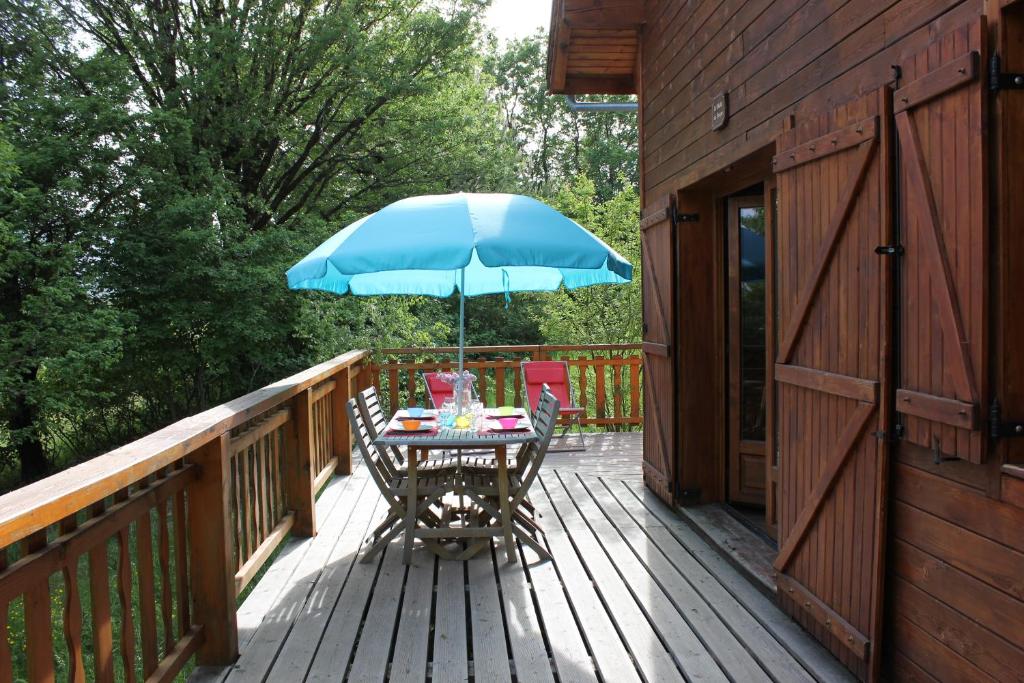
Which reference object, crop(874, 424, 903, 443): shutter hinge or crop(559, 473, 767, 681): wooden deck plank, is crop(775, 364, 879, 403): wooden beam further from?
crop(559, 473, 767, 681): wooden deck plank

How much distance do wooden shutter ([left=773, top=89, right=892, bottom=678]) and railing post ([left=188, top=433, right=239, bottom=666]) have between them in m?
2.20

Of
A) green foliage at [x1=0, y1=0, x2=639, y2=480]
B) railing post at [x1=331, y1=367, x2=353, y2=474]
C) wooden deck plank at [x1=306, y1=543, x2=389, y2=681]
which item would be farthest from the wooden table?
green foliage at [x1=0, y1=0, x2=639, y2=480]

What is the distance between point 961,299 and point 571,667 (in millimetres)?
1778

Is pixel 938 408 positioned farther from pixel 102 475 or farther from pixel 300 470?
pixel 300 470

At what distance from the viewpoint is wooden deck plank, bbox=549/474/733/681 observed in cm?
267

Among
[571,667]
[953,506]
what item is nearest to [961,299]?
[953,506]

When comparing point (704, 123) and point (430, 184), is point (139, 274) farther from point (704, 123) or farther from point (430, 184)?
point (704, 123)

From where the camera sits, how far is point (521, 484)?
404 centimetres

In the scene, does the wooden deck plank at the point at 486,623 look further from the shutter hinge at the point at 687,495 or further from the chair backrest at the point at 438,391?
the chair backrest at the point at 438,391

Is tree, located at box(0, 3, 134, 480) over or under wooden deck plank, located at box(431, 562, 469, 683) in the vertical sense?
over

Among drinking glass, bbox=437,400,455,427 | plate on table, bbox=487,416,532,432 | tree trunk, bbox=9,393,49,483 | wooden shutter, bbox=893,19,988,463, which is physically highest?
wooden shutter, bbox=893,19,988,463

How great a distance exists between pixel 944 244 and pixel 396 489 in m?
2.77

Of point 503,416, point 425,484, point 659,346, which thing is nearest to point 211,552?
point 425,484

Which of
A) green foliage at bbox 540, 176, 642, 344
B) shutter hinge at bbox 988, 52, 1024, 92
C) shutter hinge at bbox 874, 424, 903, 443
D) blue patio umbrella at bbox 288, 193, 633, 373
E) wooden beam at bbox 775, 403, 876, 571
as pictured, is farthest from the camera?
green foliage at bbox 540, 176, 642, 344
